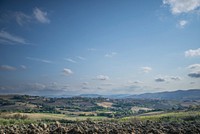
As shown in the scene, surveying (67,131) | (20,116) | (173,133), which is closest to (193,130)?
(173,133)

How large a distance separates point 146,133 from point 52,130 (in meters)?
17.2

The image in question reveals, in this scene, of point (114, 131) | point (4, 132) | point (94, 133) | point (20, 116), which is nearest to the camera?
point (4, 132)

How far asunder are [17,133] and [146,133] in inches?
903

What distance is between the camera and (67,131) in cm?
5478

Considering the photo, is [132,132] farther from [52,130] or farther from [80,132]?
[52,130]

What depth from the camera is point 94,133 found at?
5262 cm

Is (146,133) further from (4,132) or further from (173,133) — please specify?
(4,132)

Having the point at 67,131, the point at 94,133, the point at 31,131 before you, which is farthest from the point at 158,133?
the point at 31,131

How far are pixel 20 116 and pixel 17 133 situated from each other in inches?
4403

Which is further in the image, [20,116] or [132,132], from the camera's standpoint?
[20,116]

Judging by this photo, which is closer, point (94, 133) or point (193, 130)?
point (94, 133)

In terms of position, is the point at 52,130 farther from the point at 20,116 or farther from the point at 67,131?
the point at 20,116

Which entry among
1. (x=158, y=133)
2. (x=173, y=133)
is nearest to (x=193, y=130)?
(x=173, y=133)

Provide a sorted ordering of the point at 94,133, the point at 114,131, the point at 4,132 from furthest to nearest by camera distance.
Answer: the point at 114,131
the point at 94,133
the point at 4,132
